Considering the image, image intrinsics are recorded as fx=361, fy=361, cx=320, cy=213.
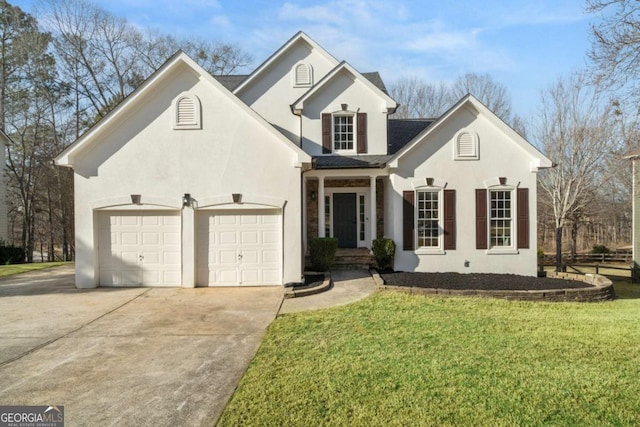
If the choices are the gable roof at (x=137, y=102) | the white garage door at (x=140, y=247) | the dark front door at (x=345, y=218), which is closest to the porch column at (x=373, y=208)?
the dark front door at (x=345, y=218)

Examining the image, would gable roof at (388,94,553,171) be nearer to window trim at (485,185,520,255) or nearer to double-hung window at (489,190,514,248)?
window trim at (485,185,520,255)

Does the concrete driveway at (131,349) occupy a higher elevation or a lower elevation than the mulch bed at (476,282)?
lower

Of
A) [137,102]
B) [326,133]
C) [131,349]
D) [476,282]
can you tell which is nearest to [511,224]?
[476,282]

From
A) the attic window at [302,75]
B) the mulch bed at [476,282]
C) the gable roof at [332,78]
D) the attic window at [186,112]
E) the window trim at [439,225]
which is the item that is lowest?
the mulch bed at [476,282]

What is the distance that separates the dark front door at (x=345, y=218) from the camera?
14.3 metres

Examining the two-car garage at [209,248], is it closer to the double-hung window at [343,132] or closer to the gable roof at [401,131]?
the double-hung window at [343,132]

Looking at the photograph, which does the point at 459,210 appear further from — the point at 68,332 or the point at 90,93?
the point at 90,93

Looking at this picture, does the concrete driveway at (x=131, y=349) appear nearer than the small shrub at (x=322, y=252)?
Yes

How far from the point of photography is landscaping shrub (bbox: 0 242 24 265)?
17984 mm

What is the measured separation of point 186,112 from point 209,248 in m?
3.85

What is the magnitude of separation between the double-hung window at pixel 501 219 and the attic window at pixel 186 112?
9596 millimetres

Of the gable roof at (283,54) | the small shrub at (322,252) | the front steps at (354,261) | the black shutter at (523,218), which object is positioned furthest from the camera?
A: the gable roof at (283,54)

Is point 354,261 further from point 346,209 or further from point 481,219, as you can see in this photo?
point 481,219

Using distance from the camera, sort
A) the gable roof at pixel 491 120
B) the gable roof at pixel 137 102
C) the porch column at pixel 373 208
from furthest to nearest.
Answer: the porch column at pixel 373 208 → the gable roof at pixel 491 120 → the gable roof at pixel 137 102
